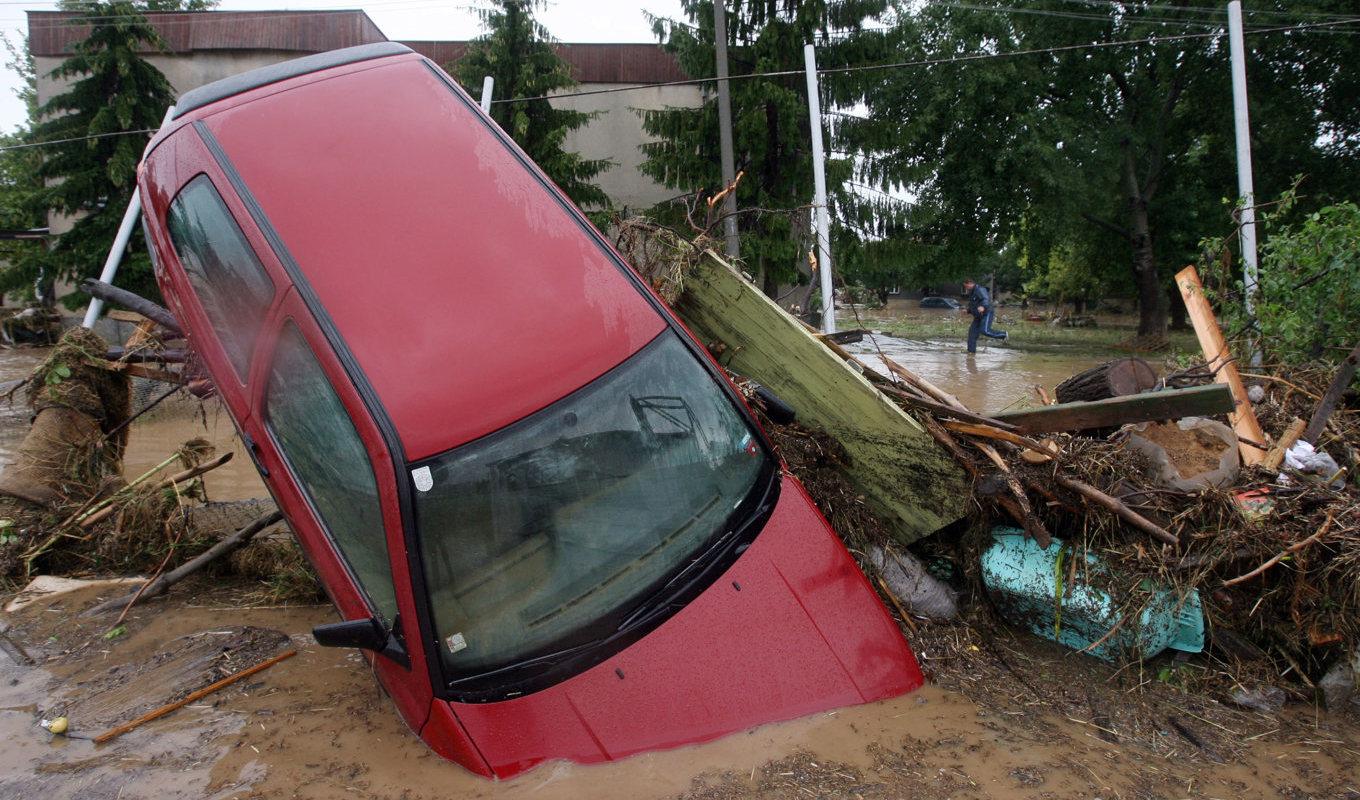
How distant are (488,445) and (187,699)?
2.04m

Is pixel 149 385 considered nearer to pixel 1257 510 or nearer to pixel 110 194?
pixel 110 194

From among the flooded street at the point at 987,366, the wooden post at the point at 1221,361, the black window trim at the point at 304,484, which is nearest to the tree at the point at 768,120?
the flooded street at the point at 987,366

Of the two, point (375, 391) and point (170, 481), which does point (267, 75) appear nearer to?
point (375, 391)

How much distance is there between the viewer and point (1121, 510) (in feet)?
12.8

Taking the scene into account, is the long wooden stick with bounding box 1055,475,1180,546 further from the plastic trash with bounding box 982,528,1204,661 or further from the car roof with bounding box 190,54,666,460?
the car roof with bounding box 190,54,666,460

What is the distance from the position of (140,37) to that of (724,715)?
2285cm

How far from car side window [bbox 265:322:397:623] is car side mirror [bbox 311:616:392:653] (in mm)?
74

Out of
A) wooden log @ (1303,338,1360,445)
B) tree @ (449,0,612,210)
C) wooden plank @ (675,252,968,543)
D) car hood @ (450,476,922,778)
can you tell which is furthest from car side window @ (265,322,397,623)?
tree @ (449,0,612,210)

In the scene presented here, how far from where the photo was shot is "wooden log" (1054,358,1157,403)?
5.14 meters

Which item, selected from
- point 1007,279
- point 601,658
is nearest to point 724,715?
point 601,658

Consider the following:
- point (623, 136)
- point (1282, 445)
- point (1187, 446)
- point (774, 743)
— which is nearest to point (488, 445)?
point (774, 743)

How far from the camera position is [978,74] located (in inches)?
830

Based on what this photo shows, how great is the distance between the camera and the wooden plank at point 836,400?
167 inches

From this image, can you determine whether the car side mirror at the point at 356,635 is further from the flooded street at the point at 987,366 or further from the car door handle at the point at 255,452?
the flooded street at the point at 987,366
